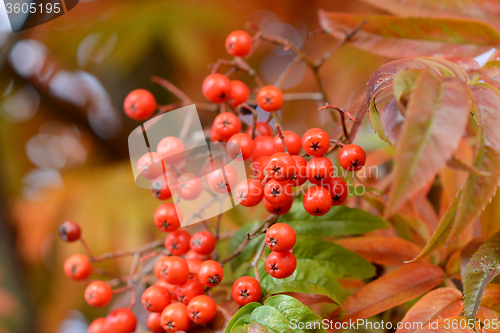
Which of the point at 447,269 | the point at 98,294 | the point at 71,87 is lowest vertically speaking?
the point at 71,87

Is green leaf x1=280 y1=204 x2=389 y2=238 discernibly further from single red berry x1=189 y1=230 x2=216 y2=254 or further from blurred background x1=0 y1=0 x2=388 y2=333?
blurred background x1=0 y1=0 x2=388 y2=333

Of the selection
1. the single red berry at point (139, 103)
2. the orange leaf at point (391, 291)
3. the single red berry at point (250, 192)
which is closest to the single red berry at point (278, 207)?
the single red berry at point (250, 192)

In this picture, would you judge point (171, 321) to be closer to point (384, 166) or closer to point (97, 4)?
point (384, 166)

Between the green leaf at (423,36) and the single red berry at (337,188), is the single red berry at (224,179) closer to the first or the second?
the single red berry at (337,188)

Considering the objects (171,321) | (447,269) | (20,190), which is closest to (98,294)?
(171,321)

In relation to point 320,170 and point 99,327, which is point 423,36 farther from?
point 99,327
